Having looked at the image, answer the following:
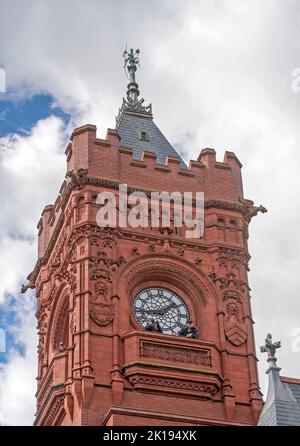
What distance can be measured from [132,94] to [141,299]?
1313 centimetres

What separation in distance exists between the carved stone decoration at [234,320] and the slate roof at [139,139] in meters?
6.45

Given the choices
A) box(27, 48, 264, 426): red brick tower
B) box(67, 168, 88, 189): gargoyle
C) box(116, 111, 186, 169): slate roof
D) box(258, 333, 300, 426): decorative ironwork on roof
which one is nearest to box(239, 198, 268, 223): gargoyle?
box(27, 48, 264, 426): red brick tower

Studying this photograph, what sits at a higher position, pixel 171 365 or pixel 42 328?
pixel 42 328

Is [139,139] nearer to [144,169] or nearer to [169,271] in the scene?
[144,169]

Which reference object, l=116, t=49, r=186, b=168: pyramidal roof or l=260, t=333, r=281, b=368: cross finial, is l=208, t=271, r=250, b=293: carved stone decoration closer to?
l=116, t=49, r=186, b=168: pyramidal roof

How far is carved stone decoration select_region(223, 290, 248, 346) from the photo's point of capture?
4275 centimetres

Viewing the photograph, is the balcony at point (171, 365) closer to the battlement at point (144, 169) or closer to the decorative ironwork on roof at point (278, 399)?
the battlement at point (144, 169)

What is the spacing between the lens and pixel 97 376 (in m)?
40.2

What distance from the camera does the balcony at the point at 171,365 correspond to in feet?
133

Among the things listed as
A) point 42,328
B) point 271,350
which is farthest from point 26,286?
point 271,350

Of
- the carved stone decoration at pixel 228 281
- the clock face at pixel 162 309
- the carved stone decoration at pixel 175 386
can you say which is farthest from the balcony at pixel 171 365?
the carved stone decoration at pixel 228 281

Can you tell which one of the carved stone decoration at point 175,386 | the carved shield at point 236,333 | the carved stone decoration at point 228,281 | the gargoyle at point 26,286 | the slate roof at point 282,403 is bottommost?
the slate roof at point 282,403

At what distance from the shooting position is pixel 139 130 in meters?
50.1
